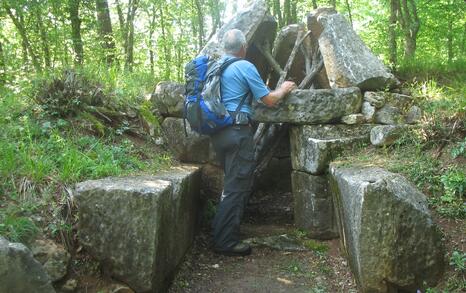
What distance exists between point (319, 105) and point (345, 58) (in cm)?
90

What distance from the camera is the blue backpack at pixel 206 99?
15.0 feet

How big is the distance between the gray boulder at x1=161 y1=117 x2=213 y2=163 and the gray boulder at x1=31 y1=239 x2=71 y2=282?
250 cm

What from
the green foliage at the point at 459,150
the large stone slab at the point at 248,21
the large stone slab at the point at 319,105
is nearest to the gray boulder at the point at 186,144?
the large stone slab at the point at 319,105

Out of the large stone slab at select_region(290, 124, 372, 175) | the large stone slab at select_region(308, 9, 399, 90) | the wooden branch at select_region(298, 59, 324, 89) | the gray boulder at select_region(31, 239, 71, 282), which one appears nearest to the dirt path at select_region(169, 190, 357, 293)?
the large stone slab at select_region(290, 124, 372, 175)

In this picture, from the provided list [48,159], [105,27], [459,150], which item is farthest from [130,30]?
[459,150]

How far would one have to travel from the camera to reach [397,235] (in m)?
3.26

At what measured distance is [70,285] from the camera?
324cm

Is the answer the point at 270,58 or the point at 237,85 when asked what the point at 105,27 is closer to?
the point at 270,58

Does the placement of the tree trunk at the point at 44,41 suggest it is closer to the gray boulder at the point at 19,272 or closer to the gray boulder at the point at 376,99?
the gray boulder at the point at 376,99

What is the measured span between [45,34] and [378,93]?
7.49 metres

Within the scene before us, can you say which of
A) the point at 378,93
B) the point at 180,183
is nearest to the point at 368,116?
the point at 378,93

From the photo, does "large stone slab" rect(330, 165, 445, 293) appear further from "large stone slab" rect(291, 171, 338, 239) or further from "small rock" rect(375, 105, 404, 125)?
"small rock" rect(375, 105, 404, 125)

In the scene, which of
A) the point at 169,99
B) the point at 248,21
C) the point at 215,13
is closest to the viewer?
the point at 169,99

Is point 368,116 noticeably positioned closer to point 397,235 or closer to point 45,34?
point 397,235
